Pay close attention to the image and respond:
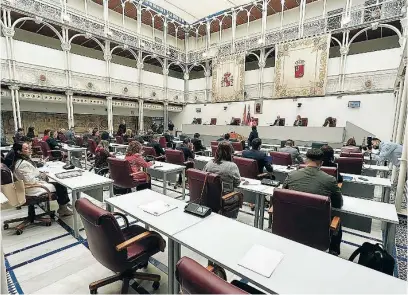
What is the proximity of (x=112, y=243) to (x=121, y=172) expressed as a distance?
2.31 m

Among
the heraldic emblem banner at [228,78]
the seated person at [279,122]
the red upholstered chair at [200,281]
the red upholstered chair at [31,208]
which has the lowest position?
the red upholstered chair at [31,208]

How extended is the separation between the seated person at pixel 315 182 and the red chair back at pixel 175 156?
10.2 ft

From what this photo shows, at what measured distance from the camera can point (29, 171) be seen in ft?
10.7

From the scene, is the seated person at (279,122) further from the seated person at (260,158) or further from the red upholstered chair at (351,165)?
the seated person at (260,158)

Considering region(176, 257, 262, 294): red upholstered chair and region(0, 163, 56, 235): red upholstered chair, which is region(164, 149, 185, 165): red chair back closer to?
region(0, 163, 56, 235): red upholstered chair

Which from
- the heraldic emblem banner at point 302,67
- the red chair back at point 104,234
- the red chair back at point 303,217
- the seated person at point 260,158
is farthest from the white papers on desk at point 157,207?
the heraldic emblem banner at point 302,67

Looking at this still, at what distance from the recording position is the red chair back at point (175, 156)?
5.27 meters

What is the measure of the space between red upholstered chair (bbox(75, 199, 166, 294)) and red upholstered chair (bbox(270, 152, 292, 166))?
12.0 feet

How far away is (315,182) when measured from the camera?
2346 mm

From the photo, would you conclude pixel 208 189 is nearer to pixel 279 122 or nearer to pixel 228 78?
pixel 279 122

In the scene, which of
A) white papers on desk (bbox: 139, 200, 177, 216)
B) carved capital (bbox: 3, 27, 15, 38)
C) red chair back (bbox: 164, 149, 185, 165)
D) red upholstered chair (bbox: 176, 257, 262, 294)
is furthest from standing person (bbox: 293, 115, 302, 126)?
carved capital (bbox: 3, 27, 15, 38)

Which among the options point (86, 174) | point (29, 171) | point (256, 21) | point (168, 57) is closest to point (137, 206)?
point (86, 174)

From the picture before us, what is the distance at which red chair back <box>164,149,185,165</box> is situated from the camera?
17.3 ft

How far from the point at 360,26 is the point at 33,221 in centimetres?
1538
